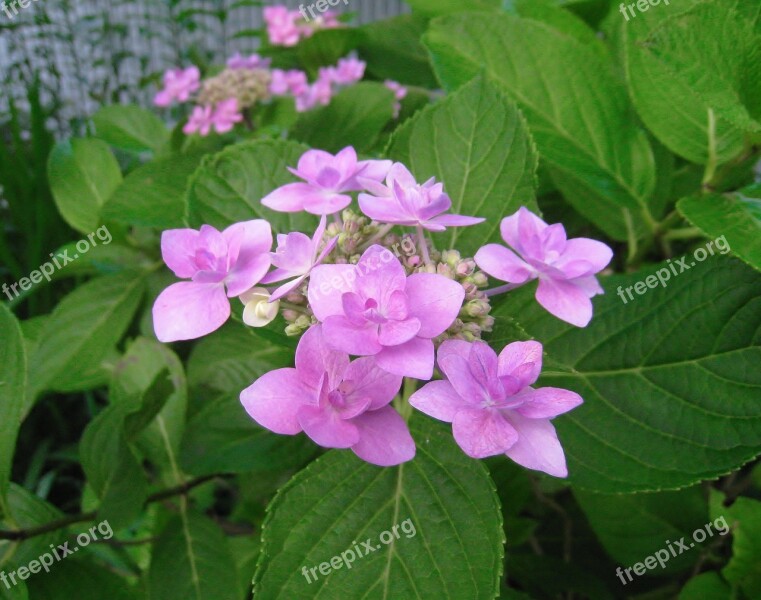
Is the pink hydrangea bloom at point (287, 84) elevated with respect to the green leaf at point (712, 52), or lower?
lower

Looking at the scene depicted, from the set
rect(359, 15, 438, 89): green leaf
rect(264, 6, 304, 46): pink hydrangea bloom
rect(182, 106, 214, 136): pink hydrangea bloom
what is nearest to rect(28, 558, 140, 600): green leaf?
rect(182, 106, 214, 136): pink hydrangea bloom

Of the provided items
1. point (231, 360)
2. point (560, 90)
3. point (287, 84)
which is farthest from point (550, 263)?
point (287, 84)

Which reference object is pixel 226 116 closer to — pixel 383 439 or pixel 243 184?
pixel 243 184

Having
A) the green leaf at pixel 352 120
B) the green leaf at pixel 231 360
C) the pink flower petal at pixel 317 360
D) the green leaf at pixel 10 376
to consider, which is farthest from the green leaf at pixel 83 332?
the pink flower petal at pixel 317 360

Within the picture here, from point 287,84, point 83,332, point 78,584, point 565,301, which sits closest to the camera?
point 565,301

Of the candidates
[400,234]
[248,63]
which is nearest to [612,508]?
[400,234]

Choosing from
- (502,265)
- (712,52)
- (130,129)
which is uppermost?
(712,52)

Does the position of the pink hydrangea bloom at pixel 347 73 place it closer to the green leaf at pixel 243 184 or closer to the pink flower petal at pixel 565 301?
the green leaf at pixel 243 184
